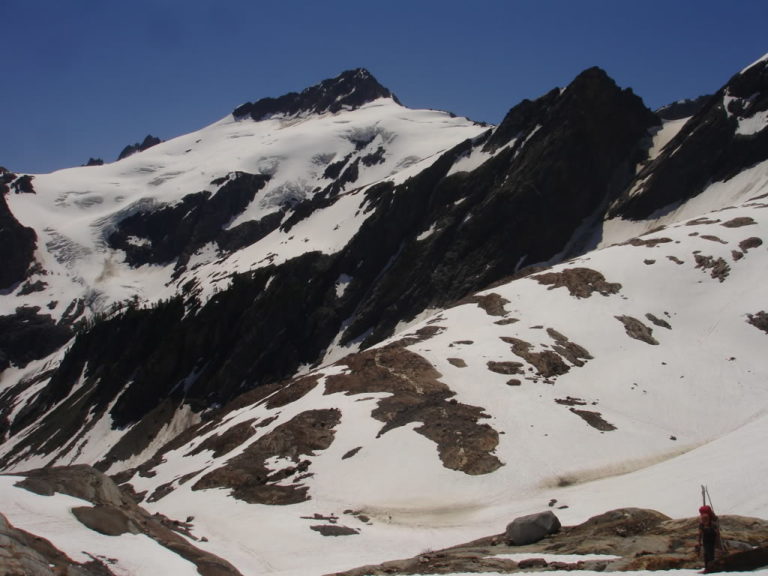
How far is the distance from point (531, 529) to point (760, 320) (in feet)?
133

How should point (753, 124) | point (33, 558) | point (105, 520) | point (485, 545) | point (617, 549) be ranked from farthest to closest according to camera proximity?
point (753, 124)
point (485, 545)
point (105, 520)
point (617, 549)
point (33, 558)

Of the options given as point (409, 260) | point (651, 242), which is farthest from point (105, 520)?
point (409, 260)

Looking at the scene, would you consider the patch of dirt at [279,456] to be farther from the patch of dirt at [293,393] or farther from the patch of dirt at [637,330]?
the patch of dirt at [637,330]

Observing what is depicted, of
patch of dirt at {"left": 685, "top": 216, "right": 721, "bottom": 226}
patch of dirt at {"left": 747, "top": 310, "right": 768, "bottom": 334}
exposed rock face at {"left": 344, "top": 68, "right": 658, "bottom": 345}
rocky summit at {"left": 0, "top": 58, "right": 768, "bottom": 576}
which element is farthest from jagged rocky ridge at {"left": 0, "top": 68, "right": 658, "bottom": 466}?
patch of dirt at {"left": 747, "top": 310, "right": 768, "bottom": 334}

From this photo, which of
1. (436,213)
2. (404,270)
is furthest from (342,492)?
(436,213)

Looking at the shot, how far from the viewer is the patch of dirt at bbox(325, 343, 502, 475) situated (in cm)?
3403

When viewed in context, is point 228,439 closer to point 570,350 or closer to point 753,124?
point 570,350

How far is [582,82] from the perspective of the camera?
125m

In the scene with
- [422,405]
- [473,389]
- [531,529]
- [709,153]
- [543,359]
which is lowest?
[531,529]

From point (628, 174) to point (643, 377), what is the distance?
287 ft

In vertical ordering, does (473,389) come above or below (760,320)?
below

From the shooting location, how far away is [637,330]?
170ft

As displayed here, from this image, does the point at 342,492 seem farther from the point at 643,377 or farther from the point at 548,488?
the point at 643,377

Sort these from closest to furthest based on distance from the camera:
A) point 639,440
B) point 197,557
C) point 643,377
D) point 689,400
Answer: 1. point 197,557
2. point 639,440
3. point 689,400
4. point 643,377
